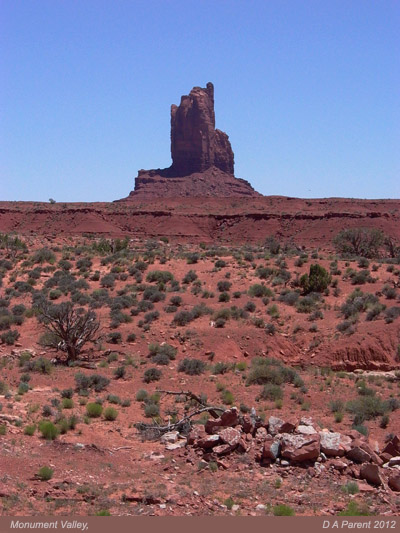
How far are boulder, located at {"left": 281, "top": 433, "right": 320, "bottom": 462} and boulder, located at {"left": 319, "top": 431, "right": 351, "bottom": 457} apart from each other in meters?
0.22

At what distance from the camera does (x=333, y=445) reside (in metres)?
9.48

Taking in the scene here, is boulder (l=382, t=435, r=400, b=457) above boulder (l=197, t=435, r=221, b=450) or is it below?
below

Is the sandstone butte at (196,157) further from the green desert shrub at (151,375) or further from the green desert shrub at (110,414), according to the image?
the green desert shrub at (110,414)

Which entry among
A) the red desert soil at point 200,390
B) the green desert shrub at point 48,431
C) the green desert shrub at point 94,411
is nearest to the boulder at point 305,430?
the red desert soil at point 200,390

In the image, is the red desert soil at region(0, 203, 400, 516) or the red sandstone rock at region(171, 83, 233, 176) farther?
the red sandstone rock at region(171, 83, 233, 176)

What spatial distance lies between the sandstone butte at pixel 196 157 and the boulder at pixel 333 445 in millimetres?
110073

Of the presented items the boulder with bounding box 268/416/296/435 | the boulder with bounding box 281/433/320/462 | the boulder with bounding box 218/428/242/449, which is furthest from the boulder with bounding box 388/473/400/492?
the boulder with bounding box 218/428/242/449

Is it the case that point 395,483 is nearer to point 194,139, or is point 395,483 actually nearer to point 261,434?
point 261,434

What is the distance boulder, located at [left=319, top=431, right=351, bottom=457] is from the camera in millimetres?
9422

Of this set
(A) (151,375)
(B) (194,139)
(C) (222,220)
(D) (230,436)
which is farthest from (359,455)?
(B) (194,139)

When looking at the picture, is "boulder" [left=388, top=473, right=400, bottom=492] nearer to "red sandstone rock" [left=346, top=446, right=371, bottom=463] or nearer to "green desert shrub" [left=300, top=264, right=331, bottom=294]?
"red sandstone rock" [left=346, top=446, right=371, bottom=463]

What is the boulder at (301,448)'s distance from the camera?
363 inches

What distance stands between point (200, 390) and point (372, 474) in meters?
7.28

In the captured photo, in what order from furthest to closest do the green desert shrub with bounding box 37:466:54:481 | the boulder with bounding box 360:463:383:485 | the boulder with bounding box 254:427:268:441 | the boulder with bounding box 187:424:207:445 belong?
the boulder with bounding box 187:424:207:445, the boulder with bounding box 254:427:268:441, the boulder with bounding box 360:463:383:485, the green desert shrub with bounding box 37:466:54:481
